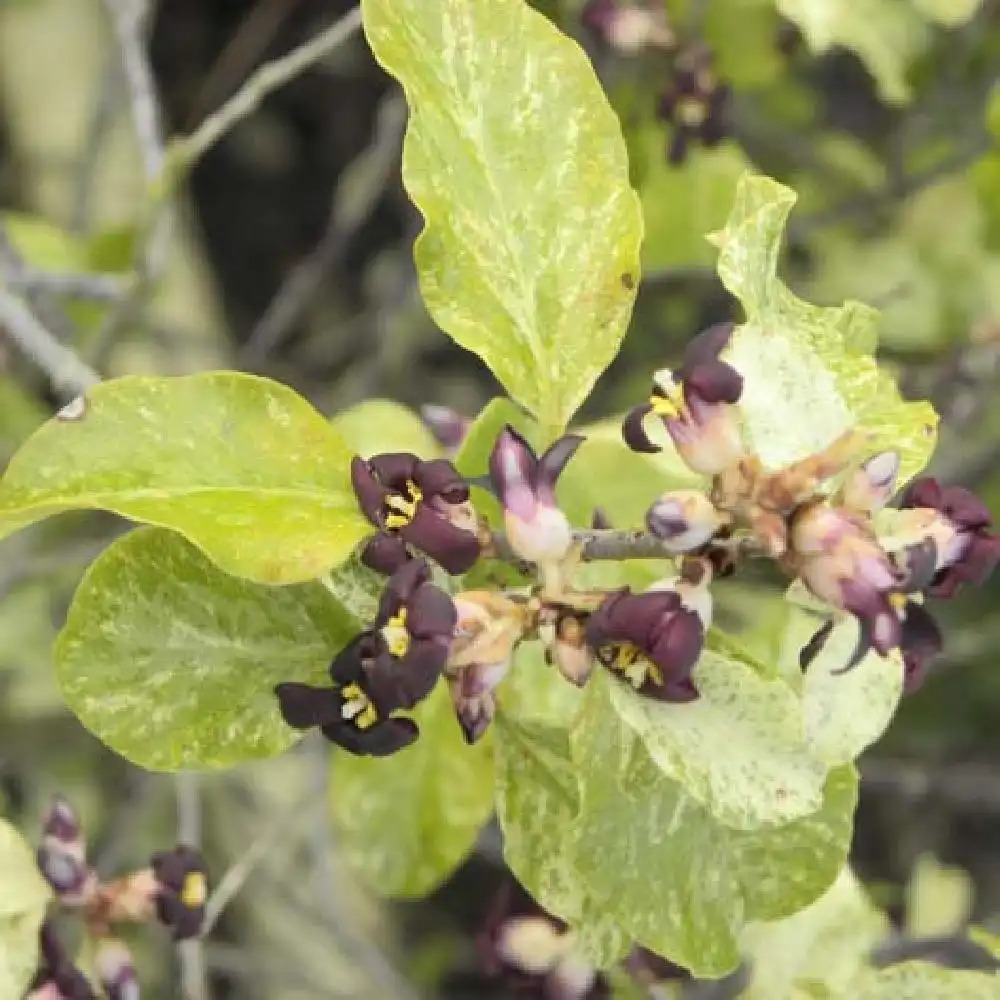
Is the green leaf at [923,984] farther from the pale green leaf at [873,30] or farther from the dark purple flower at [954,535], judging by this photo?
the pale green leaf at [873,30]

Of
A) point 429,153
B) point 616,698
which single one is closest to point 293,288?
point 429,153

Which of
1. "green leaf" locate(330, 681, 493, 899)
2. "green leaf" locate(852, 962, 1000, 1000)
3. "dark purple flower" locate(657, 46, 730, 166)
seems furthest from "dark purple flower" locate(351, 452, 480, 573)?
"dark purple flower" locate(657, 46, 730, 166)

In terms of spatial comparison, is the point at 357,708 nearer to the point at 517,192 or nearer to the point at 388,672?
the point at 388,672

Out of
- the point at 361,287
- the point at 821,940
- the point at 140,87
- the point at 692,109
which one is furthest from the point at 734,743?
the point at 361,287

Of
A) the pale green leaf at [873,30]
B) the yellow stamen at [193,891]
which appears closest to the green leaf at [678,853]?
the yellow stamen at [193,891]

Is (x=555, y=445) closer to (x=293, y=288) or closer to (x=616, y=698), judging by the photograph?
(x=616, y=698)
